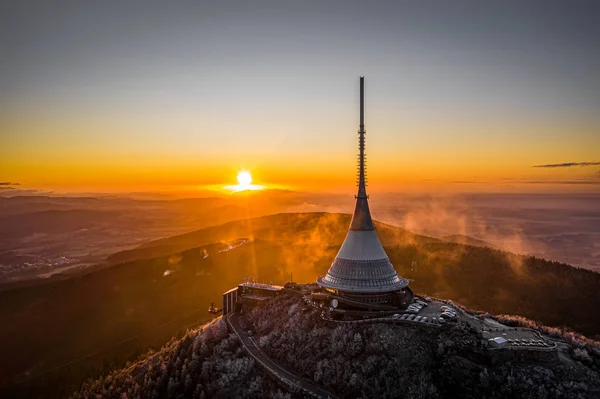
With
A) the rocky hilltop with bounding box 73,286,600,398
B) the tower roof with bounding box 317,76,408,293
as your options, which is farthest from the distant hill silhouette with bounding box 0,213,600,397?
the tower roof with bounding box 317,76,408,293

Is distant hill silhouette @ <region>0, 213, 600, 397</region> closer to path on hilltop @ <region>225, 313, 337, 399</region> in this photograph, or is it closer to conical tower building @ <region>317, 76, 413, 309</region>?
conical tower building @ <region>317, 76, 413, 309</region>

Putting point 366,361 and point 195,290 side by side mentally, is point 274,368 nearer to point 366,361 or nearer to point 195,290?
point 366,361

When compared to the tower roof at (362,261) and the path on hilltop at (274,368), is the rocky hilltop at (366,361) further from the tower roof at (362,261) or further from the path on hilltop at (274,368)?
the tower roof at (362,261)

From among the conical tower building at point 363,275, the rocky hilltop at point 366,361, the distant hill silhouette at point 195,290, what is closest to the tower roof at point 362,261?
the conical tower building at point 363,275

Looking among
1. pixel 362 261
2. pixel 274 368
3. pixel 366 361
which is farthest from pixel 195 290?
pixel 366 361

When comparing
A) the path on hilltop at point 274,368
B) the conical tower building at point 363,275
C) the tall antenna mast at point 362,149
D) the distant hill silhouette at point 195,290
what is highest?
the tall antenna mast at point 362,149

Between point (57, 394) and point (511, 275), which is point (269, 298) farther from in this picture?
point (511, 275)
